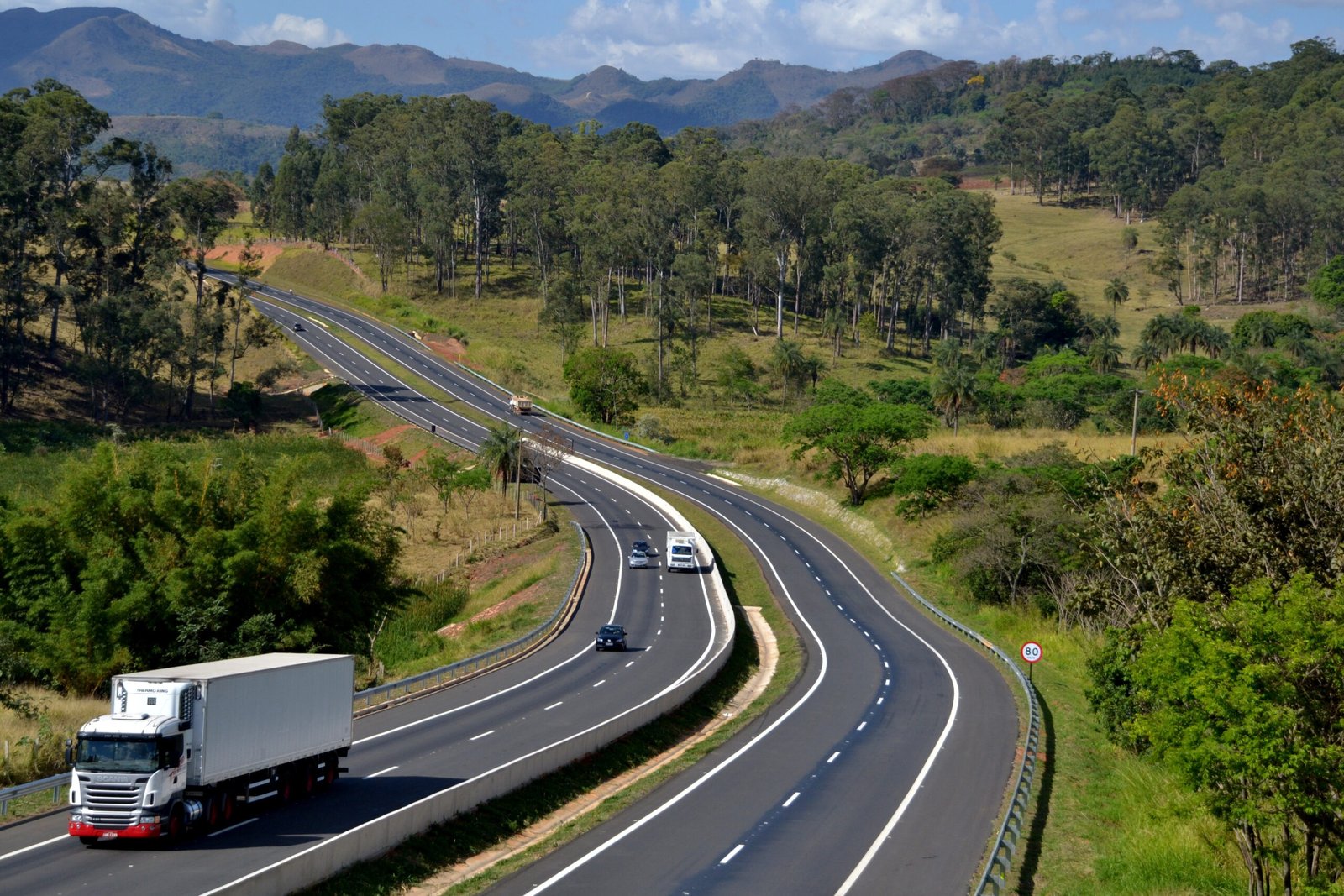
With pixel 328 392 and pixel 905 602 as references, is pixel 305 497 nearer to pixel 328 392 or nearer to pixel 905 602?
pixel 905 602

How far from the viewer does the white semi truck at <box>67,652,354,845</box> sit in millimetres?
22047

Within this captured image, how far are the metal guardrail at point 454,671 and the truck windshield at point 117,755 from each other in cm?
1447

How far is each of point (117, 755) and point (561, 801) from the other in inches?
427

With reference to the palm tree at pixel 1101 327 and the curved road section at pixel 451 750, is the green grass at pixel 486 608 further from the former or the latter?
the palm tree at pixel 1101 327

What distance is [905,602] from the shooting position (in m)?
65.8

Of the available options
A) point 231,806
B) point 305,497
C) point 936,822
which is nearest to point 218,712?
point 231,806

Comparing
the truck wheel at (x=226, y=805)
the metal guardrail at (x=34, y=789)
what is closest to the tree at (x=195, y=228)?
the metal guardrail at (x=34, y=789)

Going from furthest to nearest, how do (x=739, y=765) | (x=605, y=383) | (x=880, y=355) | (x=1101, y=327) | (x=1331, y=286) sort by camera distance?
(x=1331, y=286), (x=1101, y=327), (x=880, y=355), (x=605, y=383), (x=739, y=765)

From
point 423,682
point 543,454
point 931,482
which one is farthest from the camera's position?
point 543,454

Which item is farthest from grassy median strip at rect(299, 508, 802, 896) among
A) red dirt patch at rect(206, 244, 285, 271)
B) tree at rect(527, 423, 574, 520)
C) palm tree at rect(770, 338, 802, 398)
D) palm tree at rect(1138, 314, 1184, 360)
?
red dirt patch at rect(206, 244, 285, 271)

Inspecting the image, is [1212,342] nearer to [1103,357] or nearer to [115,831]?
[1103,357]

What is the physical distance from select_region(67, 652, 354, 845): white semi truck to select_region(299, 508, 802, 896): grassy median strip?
319 cm

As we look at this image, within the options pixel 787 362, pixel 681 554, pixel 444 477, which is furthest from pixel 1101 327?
pixel 681 554

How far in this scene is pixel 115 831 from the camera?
71.8 feet
